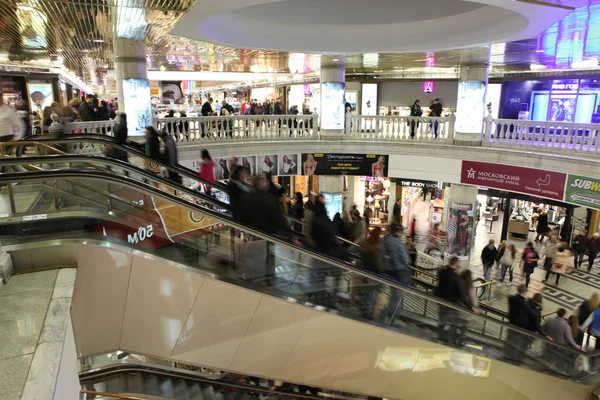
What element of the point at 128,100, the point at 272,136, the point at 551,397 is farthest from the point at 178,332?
the point at 272,136

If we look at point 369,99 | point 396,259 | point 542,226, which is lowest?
point 542,226

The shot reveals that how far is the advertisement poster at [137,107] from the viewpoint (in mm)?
11258

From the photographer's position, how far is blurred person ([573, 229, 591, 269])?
12.7 meters

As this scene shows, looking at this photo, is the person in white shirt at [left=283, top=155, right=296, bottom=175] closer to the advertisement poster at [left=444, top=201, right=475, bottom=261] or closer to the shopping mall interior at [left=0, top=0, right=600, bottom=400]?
the shopping mall interior at [left=0, top=0, right=600, bottom=400]

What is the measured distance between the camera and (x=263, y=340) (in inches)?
189

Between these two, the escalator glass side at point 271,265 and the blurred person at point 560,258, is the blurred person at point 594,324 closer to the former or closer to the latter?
the escalator glass side at point 271,265

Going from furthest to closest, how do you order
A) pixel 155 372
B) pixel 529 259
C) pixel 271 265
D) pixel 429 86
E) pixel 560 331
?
pixel 429 86 → pixel 529 259 → pixel 560 331 → pixel 155 372 → pixel 271 265

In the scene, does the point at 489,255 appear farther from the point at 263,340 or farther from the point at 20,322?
the point at 20,322

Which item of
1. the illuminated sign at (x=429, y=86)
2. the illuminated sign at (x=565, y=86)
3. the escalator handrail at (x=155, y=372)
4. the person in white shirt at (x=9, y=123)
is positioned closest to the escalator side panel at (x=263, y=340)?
the escalator handrail at (x=155, y=372)

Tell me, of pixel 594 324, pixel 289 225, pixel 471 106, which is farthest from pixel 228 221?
pixel 471 106

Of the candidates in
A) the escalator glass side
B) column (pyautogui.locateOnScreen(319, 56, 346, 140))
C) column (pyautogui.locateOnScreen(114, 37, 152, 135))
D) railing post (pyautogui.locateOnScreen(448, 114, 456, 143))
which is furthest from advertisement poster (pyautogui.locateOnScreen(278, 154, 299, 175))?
the escalator glass side

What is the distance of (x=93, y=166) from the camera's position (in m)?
4.71

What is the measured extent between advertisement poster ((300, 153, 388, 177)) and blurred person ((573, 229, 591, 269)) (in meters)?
5.89

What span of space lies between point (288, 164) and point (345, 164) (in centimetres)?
181
